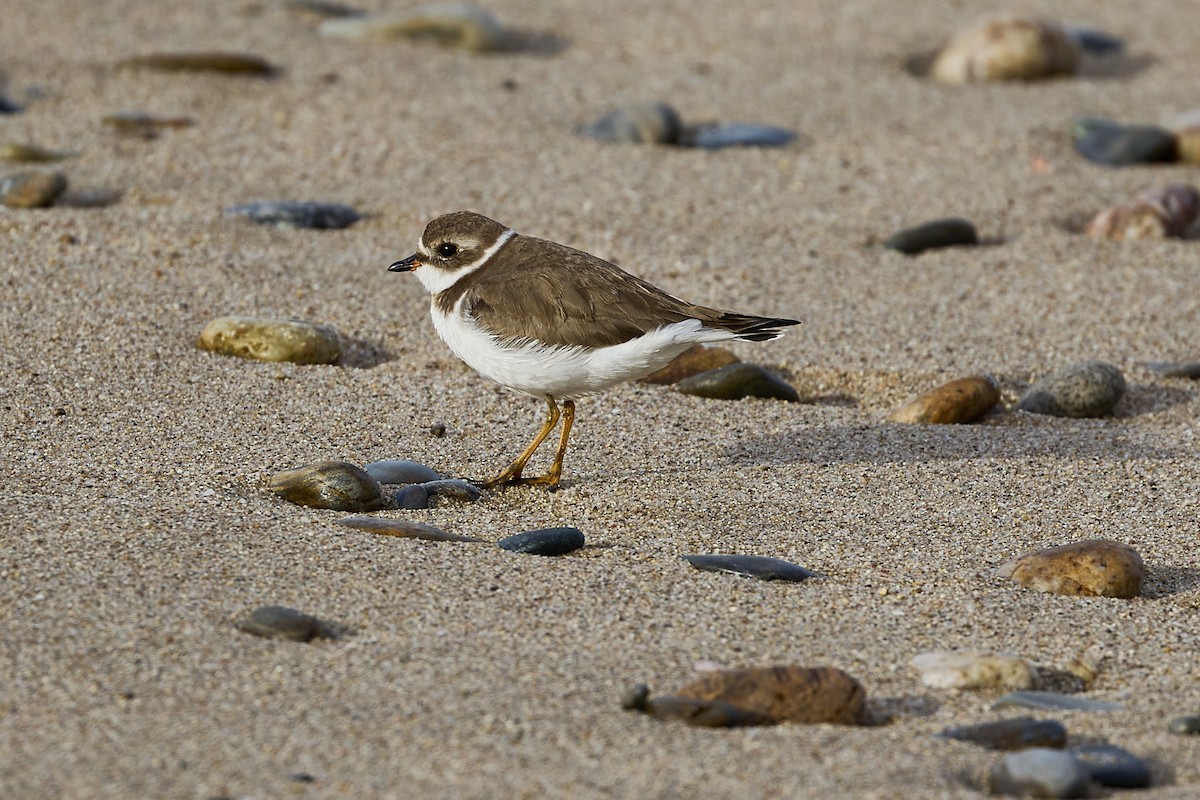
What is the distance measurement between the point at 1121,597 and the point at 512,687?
1.85m

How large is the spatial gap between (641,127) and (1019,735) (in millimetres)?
5500

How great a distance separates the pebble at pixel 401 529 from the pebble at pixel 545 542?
0.14 meters

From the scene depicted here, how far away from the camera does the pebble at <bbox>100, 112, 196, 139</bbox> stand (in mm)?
8148

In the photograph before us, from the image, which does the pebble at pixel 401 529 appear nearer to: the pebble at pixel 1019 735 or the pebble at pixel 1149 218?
the pebble at pixel 1019 735

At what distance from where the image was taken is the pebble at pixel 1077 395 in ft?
19.4

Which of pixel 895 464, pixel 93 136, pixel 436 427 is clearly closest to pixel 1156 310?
pixel 895 464

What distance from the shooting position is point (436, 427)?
5551mm

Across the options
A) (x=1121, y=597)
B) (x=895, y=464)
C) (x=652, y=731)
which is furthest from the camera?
(x=895, y=464)

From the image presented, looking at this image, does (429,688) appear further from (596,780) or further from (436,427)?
(436,427)

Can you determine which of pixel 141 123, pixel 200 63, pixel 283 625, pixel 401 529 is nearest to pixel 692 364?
pixel 401 529

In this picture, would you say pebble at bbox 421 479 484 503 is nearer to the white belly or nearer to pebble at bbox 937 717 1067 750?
the white belly

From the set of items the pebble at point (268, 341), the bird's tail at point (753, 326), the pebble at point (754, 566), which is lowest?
the pebble at point (268, 341)

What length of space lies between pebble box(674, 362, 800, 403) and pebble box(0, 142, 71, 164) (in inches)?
150

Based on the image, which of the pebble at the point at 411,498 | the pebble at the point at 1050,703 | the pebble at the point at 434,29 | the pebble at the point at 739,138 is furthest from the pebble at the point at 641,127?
the pebble at the point at 1050,703
